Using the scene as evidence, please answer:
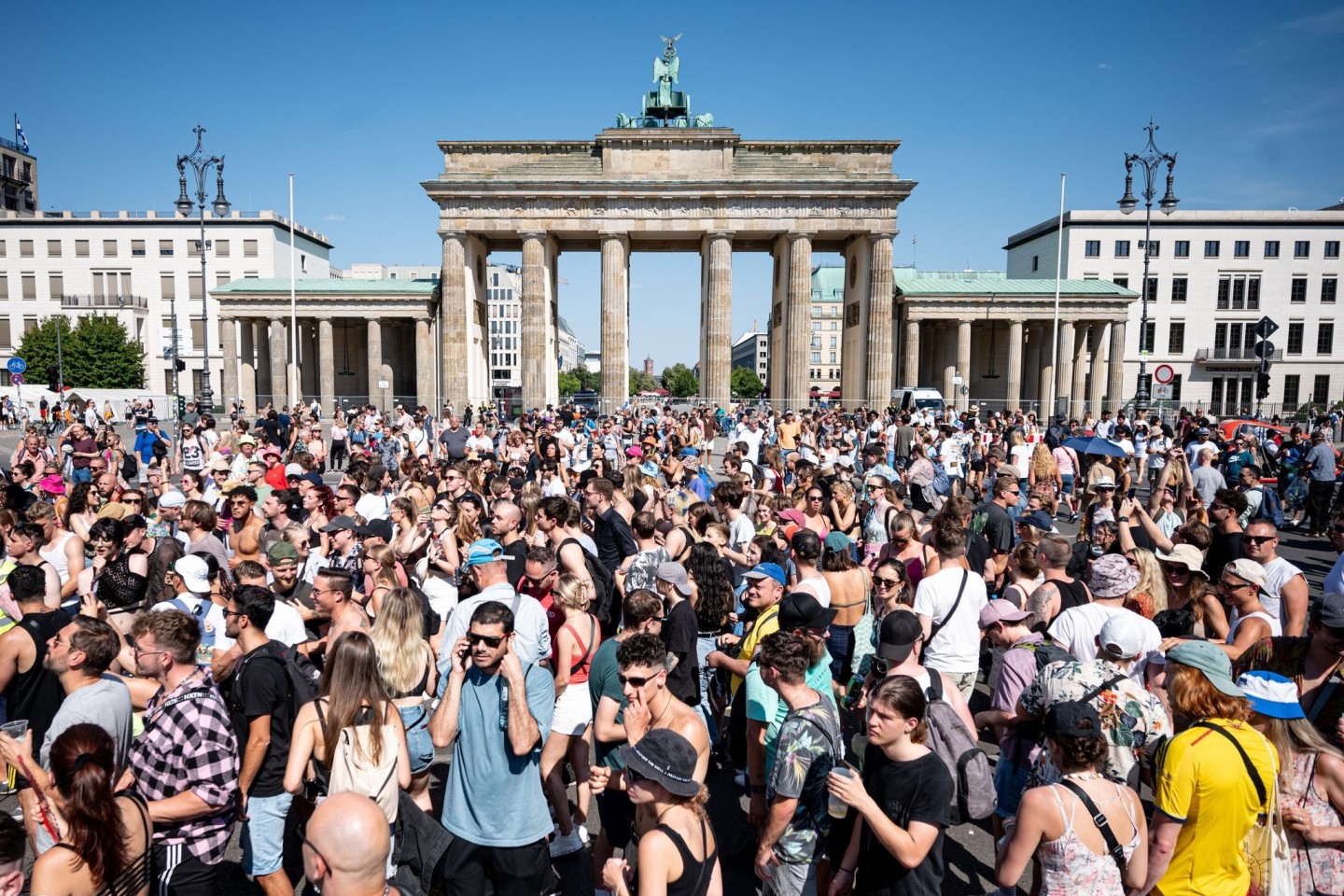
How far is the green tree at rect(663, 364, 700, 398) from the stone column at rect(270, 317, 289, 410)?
335 feet

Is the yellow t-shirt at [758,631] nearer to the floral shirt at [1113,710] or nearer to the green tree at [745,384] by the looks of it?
the floral shirt at [1113,710]

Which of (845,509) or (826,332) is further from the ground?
(826,332)

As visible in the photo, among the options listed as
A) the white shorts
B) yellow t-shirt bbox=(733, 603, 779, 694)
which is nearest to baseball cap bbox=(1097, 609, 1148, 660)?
yellow t-shirt bbox=(733, 603, 779, 694)

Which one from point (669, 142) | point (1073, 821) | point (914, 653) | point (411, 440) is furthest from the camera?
point (669, 142)

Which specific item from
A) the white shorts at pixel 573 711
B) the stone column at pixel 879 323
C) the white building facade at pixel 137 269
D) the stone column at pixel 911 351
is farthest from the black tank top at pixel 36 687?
the white building facade at pixel 137 269

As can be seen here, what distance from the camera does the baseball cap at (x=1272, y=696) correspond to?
3.53 metres

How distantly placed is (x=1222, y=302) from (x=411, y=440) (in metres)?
71.9

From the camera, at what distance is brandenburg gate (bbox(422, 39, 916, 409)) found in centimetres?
4459

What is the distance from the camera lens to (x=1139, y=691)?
4.02 m

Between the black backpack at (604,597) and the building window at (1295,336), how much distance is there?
79352 mm

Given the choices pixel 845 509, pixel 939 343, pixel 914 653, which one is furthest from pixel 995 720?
pixel 939 343

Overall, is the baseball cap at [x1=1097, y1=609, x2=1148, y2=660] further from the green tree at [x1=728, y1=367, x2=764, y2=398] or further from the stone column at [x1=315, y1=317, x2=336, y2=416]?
the green tree at [x1=728, y1=367, x2=764, y2=398]

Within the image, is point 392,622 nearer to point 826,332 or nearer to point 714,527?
point 714,527

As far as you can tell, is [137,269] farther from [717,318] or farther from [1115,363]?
[1115,363]
